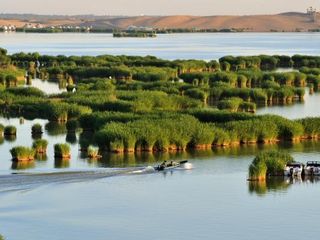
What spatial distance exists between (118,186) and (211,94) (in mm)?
24434

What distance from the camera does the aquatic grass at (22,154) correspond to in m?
31.1

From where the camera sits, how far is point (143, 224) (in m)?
23.3

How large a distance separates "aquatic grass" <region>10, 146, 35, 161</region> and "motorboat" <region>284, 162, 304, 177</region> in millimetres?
7699

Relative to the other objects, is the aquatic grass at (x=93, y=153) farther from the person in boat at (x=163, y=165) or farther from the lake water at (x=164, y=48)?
the lake water at (x=164, y=48)

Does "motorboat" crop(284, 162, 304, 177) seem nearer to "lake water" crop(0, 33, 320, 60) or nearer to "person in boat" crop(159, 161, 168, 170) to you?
"person in boat" crop(159, 161, 168, 170)

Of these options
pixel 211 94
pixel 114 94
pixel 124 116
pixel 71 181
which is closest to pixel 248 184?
pixel 71 181

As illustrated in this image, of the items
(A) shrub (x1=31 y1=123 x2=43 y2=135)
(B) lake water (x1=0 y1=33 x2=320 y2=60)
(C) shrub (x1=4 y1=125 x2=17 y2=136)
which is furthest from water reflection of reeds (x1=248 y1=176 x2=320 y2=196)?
(B) lake water (x1=0 y1=33 x2=320 y2=60)

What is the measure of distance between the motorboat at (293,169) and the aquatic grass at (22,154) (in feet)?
25.3

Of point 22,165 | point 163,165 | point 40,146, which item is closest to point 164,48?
point 40,146

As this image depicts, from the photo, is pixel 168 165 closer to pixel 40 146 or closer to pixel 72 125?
pixel 40 146

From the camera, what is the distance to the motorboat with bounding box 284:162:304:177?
2883 cm

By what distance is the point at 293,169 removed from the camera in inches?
1142

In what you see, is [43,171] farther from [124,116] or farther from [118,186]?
[124,116]

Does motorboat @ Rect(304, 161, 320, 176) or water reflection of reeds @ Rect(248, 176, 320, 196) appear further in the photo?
motorboat @ Rect(304, 161, 320, 176)
